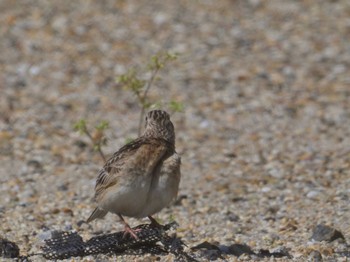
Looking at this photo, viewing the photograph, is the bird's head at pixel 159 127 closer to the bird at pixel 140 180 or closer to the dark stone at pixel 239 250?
the bird at pixel 140 180

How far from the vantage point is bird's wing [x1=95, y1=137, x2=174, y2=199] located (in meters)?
7.15

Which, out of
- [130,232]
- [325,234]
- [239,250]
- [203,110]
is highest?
[203,110]

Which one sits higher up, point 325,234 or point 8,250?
point 325,234

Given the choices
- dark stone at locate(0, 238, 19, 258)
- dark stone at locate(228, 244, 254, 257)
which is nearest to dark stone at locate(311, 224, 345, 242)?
dark stone at locate(228, 244, 254, 257)

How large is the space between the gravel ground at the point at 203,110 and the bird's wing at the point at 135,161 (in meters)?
0.67

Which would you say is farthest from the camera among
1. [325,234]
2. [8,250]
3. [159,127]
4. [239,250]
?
[325,234]

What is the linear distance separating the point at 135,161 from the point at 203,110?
6.60 m

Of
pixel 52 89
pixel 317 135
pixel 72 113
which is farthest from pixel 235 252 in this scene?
pixel 52 89

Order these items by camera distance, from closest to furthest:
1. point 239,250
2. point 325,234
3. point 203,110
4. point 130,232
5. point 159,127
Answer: point 130,232 < point 159,127 < point 239,250 < point 325,234 < point 203,110

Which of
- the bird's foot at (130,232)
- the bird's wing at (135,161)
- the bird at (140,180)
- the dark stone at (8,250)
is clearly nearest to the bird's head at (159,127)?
the bird's wing at (135,161)

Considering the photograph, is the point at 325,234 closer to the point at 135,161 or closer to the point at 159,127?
the point at 159,127

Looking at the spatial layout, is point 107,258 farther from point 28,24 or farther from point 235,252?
point 28,24

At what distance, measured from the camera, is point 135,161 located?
283 inches

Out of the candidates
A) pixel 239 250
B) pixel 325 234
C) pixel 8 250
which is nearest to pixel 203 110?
pixel 325 234
